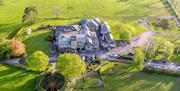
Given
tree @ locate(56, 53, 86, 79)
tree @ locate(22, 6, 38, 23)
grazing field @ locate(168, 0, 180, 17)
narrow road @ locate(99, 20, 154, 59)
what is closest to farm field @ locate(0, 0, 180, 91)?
tree @ locate(22, 6, 38, 23)

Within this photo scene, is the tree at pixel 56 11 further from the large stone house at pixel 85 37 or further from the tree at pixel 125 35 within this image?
the tree at pixel 125 35

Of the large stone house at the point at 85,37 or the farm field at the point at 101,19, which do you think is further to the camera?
the large stone house at the point at 85,37

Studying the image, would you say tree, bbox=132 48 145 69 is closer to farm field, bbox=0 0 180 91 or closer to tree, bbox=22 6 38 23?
farm field, bbox=0 0 180 91

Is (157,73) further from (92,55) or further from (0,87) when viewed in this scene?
(0,87)

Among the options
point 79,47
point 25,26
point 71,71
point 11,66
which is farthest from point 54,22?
point 71,71

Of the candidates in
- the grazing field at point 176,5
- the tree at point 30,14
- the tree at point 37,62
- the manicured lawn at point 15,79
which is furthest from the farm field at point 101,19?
the grazing field at point 176,5

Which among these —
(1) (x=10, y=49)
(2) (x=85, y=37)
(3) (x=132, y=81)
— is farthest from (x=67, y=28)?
(3) (x=132, y=81)

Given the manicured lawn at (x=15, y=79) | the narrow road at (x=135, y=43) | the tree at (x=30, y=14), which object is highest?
the tree at (x=30, y=14)
